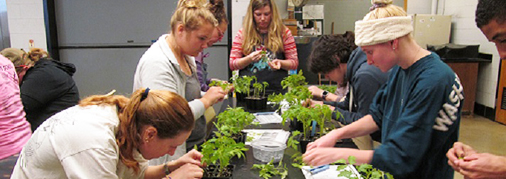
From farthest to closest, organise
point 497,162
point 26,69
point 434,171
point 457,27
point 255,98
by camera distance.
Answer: point 457,27 → point 255,98 → point 26,69 → point 434,171 → point 497,162

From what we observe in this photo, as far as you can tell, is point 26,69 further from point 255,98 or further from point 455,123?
point 455,123

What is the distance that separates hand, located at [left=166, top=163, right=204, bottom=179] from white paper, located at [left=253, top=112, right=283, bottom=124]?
3.02 feet

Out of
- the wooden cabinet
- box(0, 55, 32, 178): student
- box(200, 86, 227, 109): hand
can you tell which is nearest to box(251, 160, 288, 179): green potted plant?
box(200, 86, 227, 109): hand

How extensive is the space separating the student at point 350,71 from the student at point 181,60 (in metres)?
0.75

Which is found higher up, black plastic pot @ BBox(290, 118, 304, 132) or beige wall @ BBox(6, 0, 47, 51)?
beige wall @ BBox(6, 0, 47, 51)

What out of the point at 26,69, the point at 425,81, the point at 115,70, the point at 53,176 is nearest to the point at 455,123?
the point at 425,81

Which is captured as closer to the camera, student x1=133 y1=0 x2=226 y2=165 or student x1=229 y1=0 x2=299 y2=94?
student x1=133 y1=0 x2=226 y2=165

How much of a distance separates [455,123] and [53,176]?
1.45m

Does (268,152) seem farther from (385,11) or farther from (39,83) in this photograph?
(39,83)

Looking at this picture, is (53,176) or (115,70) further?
(115,70)

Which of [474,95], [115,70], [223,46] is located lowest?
[474,95]

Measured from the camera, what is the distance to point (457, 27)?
5.94 metres

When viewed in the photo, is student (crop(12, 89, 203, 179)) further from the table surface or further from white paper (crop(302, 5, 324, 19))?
white paper (crop(302, 5, 324, 19))

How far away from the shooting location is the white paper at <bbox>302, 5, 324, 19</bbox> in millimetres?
6035
